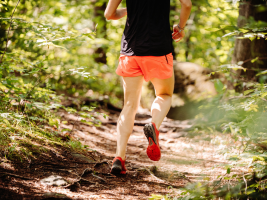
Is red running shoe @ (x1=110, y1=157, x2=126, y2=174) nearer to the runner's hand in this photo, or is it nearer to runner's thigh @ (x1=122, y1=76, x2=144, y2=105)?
runner's thigh @ (x1=122, y1=76, x2=144, y2=105)

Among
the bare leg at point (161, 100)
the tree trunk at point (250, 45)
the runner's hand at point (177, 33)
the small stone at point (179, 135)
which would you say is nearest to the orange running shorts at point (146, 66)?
the bare leg at point (161, 100)

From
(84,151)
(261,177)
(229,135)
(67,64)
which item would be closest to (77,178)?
(84,151)

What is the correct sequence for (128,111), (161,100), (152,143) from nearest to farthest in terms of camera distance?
(152,143) < (128,111) < (161,100)

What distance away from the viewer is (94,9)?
8.51 meters

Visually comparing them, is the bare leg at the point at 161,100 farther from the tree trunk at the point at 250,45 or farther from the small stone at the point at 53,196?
the tree trunk at the point at 250,45

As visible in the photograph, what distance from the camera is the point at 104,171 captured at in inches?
94.3

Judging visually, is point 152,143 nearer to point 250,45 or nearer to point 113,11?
point 113,11

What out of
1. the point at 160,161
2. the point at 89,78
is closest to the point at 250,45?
the point at 160,161

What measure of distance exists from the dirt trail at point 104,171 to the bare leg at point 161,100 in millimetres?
617

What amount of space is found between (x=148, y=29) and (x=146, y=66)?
0.36 meters

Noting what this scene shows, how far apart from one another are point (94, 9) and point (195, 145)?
683 centimetres

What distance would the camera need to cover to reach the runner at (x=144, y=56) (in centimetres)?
221

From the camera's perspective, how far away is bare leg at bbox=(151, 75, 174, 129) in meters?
2.35

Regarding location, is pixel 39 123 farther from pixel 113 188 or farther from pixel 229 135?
pixel 229 135
